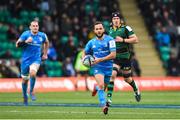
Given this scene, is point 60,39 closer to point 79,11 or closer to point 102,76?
point 79,11

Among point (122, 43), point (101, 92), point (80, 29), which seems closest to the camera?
point (101, 92)

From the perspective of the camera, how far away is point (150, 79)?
34500 millimetres

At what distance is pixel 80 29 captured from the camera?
37.1 m

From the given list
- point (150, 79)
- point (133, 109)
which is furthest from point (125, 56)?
point (150, 79)

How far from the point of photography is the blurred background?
34.4 meters

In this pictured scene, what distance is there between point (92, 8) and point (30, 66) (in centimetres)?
1615

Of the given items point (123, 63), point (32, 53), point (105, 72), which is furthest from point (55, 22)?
point (105, 72)

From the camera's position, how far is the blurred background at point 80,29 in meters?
34.4

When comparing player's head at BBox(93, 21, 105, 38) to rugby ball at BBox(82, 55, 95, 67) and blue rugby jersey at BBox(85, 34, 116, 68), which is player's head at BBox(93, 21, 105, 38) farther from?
rugby ball at BBox(82, 55, 95, 67)

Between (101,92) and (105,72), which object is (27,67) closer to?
(105,72)

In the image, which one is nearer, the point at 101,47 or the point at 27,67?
the point at 101,47

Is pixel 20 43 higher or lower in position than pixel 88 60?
higher

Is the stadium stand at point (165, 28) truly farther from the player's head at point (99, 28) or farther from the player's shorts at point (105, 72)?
the player's head at point (99, 28)

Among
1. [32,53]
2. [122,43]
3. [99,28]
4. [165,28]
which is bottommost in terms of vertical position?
[165,28]
